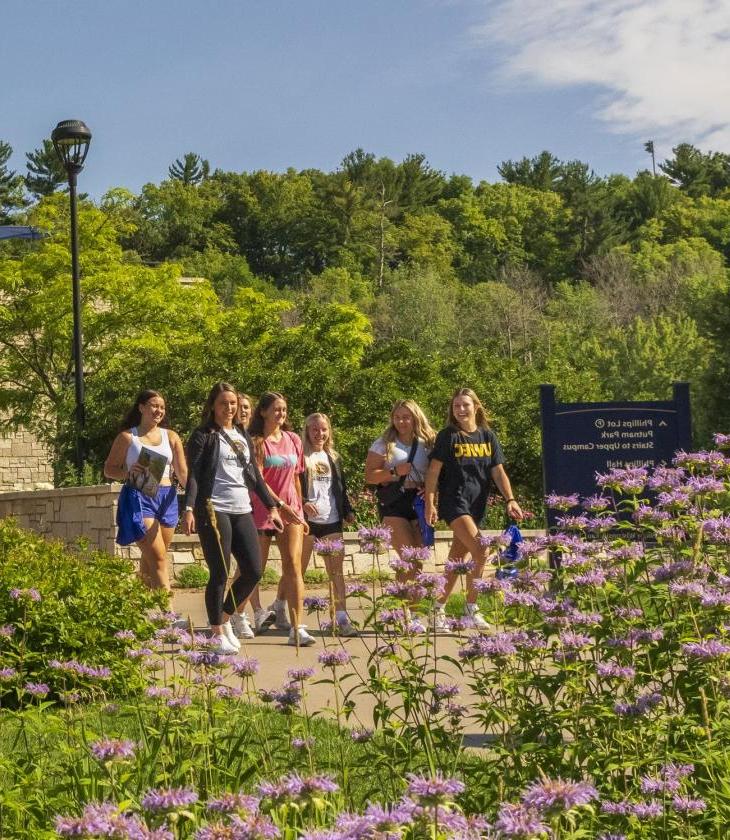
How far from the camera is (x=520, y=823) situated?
1.97 metres

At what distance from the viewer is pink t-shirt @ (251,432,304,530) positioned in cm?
902

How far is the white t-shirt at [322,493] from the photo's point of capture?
934cm

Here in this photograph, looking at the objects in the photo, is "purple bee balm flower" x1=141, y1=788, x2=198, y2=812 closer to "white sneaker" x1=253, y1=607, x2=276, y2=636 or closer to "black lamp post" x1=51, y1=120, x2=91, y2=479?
"white sneaker" x1=253, y1=607, x2=276, y2=636

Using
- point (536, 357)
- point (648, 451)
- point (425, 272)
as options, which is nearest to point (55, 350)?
point (648, 451)

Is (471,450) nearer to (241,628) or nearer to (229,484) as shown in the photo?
(229,484)

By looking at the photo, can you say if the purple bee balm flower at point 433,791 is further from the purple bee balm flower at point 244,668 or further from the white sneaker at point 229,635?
the white sneaker at point 229,635

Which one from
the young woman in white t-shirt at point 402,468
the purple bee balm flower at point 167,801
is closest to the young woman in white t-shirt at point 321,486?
the young woman in white t-shirt at point 402,468

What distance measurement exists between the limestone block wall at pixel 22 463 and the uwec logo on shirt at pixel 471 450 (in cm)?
2286

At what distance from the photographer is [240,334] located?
758 inches

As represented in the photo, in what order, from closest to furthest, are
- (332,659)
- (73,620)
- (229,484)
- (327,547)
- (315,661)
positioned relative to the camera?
(332,659)
(327,547)
(73,620)
(315,661)
(229,484)

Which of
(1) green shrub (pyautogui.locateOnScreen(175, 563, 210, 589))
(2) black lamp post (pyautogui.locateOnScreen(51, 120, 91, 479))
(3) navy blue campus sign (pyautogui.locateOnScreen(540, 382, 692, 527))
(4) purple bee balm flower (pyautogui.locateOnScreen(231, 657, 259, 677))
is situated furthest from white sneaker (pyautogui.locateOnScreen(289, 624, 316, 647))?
(2) black lamp post (pyautogui.locateOnScreen(51, 120, 91, 479))

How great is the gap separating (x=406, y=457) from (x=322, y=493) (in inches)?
26.0

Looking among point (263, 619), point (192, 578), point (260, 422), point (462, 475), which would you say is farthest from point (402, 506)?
point (192, 578)

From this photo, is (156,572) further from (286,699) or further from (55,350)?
(55,350)
